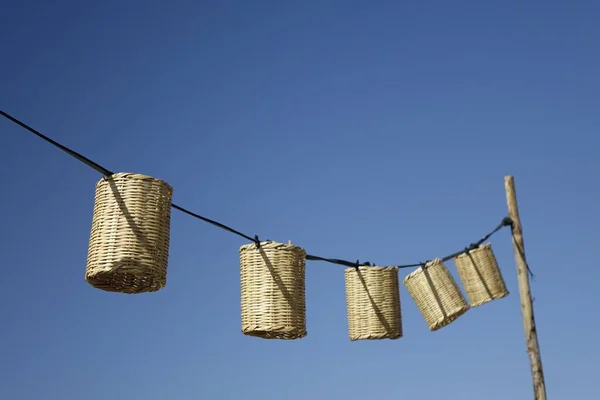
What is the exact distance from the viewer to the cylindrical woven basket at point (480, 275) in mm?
7391

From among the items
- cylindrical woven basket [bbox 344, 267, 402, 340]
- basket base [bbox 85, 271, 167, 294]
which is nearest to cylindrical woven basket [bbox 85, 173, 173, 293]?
basket base [bbox 85, 271, 167, 294]

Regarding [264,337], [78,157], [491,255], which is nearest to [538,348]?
[491,255]

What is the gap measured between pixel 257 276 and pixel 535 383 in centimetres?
347

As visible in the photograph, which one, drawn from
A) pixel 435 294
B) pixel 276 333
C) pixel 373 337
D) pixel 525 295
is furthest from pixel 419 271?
pixel 276 333

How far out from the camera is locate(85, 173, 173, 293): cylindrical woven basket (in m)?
4.34

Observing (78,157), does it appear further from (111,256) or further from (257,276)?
(257,276)

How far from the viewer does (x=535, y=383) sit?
7.43 metres

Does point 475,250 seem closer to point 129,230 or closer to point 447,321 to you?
point 447,321

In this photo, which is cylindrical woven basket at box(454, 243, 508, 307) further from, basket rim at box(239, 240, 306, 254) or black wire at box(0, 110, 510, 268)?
basket rim at box(239, 240, 306, 254)

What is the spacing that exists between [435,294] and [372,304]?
67 cm

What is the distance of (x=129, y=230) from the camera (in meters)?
4.37

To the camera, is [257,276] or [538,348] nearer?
[257,276]

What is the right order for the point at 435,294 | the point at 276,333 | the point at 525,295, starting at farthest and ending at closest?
1. the point at 525,295
2. the point at 435,294
3. the point at 276,333

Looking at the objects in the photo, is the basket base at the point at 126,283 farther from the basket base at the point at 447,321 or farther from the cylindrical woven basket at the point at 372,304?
the basket base at the point at 447,321
